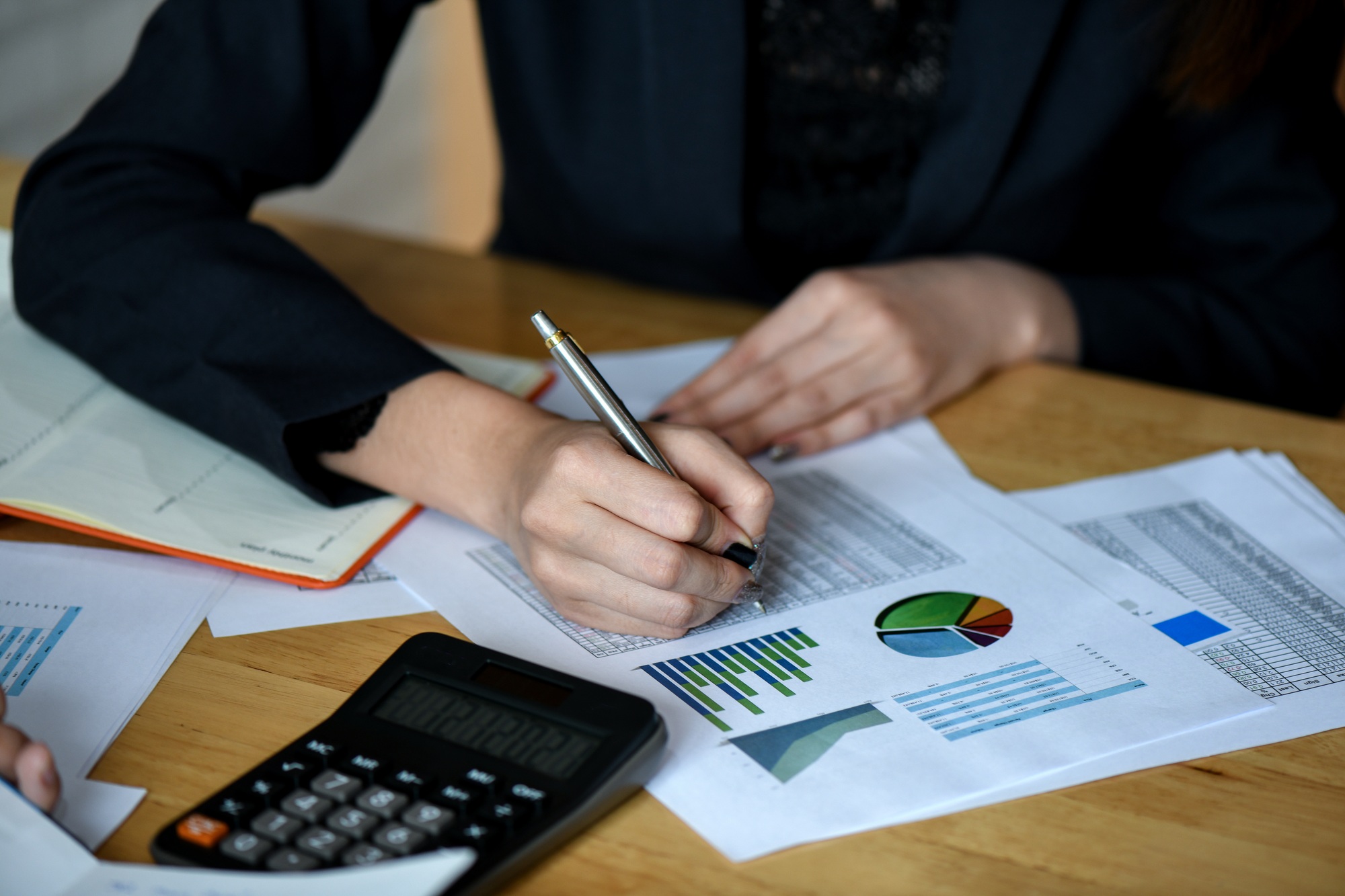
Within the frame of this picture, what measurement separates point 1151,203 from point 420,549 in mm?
831

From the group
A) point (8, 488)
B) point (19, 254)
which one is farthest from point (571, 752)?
point (19, 254)

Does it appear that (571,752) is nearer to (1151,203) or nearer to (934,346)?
(934,346)

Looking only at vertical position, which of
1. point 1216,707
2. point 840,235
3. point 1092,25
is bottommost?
point 1216,707

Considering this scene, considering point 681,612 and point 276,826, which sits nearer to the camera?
point 276,826

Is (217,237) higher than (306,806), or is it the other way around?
(217,237)

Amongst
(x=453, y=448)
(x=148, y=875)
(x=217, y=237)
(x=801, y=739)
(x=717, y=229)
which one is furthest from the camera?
(x=717, y=229)

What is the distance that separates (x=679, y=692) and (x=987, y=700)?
0.15 m

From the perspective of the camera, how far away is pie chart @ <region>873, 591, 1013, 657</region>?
0.62 metres

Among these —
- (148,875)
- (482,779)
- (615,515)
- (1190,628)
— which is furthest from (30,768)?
(1190,628)

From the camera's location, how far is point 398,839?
0.45 meters

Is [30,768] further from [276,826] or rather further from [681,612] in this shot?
[681,612]

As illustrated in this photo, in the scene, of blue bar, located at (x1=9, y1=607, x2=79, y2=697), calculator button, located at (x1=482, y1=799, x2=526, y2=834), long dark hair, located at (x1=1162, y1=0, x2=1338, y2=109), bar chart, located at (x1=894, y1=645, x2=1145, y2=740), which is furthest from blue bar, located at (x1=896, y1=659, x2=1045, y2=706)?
long dark hair, located at (x1=1162, y1=0, x2=1338, y2=109)

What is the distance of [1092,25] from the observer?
0.99 m

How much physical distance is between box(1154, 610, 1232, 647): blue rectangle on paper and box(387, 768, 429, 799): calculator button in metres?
0.40
